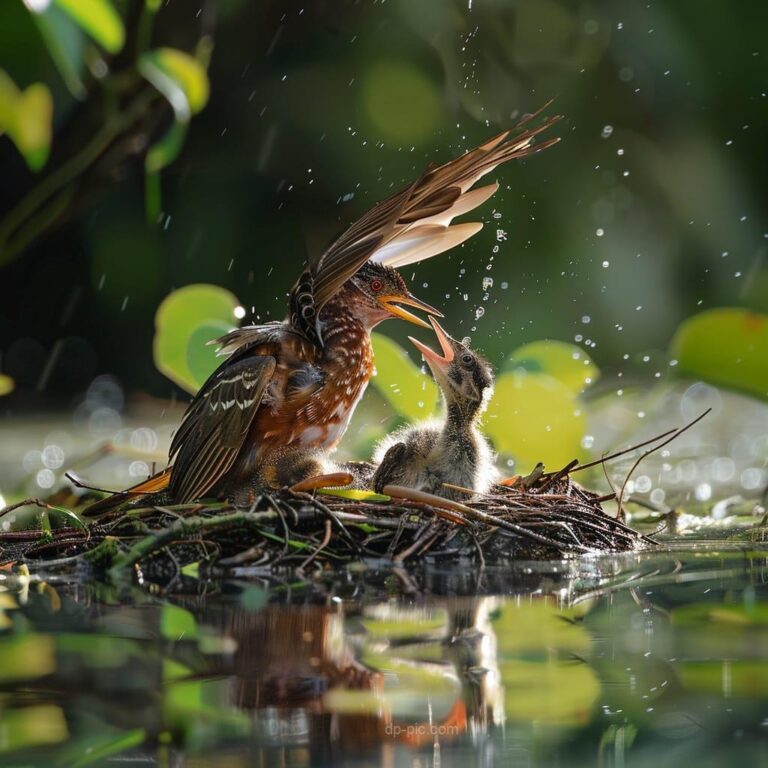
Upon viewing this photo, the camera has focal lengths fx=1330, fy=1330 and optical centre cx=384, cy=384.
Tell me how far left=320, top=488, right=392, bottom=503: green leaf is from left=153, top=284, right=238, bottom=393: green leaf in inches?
38.0

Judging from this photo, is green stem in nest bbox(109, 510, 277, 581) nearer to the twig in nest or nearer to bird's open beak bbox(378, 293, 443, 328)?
the twig in nest

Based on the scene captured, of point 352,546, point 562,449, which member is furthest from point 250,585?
point 562,449

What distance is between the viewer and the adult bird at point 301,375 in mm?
3436

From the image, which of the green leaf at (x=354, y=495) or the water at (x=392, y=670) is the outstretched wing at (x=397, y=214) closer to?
the green leaf at (x=354, y=495)

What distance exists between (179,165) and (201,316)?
9.50ft

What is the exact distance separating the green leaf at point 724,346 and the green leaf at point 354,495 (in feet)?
4.24

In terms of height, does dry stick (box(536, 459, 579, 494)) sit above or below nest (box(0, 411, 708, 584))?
above

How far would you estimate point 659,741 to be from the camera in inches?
66.1

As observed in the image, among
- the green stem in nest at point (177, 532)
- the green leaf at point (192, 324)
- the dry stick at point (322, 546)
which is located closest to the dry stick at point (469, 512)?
the dry stick at point (322, 546)

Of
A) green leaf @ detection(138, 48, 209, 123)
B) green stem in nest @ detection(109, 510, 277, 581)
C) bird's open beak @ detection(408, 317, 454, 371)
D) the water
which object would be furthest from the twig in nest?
green leaf @ detection(138, 48, 209, 123)

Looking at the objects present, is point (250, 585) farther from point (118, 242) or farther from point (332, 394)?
point (118, 242)

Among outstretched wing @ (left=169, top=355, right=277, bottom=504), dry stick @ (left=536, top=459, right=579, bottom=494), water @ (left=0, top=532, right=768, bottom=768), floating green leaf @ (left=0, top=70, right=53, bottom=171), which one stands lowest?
water @ (left=0, top=532, right=768, bottom=768)

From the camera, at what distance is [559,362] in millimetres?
4422

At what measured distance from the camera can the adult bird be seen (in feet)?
11.3
